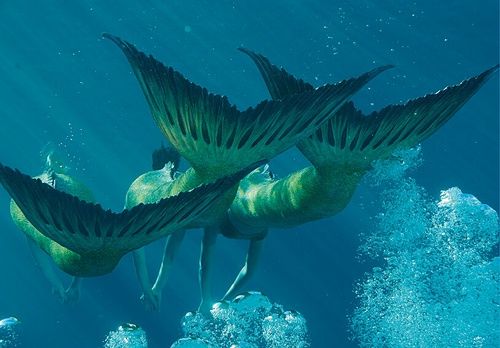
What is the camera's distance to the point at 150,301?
704 cm

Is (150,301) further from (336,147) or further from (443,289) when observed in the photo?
(443,289)

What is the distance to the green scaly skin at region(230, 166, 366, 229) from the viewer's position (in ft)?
9.85

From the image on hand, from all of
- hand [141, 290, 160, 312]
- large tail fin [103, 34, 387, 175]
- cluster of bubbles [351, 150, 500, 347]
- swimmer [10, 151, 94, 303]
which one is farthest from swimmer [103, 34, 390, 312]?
cluster of bubbles [351, 150, 500, 347]

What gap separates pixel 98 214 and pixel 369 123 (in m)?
1.23

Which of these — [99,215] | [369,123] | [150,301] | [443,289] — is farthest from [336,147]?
[443,289]

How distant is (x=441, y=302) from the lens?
1454 centimetres

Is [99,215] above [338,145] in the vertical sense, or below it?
below

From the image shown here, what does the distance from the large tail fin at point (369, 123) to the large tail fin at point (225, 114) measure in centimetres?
16

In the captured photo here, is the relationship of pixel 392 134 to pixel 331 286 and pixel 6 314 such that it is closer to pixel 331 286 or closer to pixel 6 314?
pixel 331 286

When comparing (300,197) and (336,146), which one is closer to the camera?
(336,146)

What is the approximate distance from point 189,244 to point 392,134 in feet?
74.7

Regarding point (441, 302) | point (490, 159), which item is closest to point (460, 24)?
point (490, 159)

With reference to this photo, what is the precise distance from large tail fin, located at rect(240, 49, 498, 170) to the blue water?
1569 cm

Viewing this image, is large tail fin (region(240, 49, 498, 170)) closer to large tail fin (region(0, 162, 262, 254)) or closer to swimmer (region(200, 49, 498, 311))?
swimmer (region(200, 49, 498, 311))
